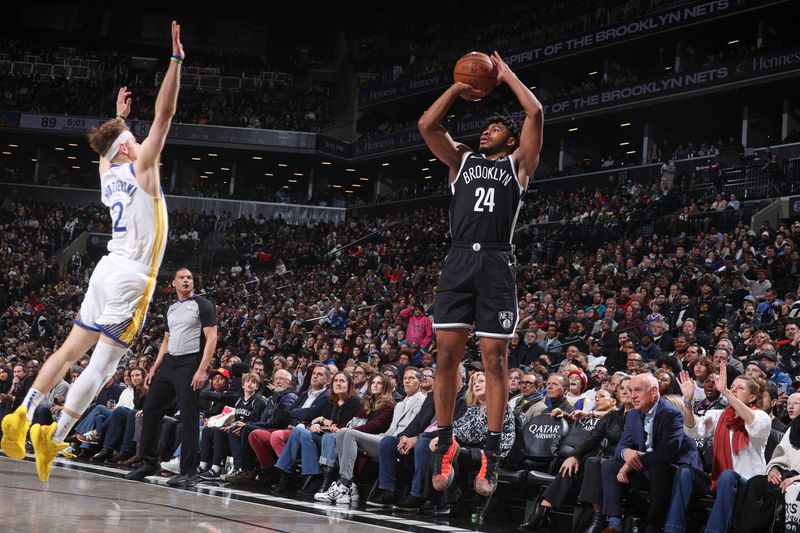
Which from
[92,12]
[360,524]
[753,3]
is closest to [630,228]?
[753,3]

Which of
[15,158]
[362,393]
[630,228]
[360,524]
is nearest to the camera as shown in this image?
[360,524]

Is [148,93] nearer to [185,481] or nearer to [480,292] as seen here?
[185,481]

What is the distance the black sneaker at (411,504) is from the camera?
792cm

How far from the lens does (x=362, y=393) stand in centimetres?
1034

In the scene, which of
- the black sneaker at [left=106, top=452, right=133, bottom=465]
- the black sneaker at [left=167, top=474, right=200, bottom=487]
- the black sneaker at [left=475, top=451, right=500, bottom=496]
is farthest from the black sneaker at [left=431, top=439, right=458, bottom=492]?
the black sneaker at [left=106, top=452, right=133, bottom=465]

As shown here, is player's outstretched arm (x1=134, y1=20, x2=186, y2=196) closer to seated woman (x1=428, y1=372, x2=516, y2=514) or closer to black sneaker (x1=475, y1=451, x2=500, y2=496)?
black sneaker (x1=475, y1=451, x2=500, y2=496)

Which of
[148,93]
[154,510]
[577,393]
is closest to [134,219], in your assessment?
[154,510]

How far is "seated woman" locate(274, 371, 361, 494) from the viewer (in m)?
8.84

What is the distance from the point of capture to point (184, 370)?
8039mm

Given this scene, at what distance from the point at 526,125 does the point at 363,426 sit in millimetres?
4678

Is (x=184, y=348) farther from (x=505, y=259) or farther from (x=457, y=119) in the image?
(x=457, y=119)

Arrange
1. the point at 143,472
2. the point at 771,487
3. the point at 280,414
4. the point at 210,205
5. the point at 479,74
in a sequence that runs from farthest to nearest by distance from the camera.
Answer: the point at 210,205 → the point at 280,414 → the point at 143,472 → the point at 771,487 → the point at 479,74

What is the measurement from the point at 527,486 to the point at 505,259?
3.50 meters

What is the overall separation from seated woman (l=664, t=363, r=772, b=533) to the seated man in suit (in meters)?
0.11
